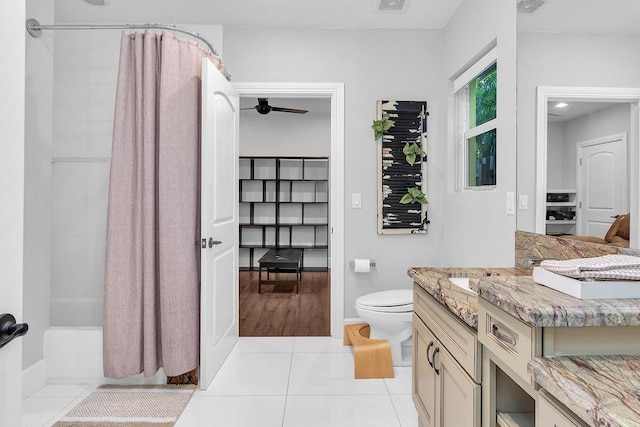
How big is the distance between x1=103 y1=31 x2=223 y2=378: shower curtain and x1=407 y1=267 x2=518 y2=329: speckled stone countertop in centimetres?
141

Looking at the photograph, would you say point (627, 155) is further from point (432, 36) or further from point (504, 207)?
point (432, 36)

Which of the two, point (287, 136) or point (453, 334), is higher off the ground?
point (287, 136)

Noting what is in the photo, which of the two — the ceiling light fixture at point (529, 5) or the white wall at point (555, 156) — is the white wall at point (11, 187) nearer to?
the white wall at point (555, 156)

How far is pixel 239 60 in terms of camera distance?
3.22 m

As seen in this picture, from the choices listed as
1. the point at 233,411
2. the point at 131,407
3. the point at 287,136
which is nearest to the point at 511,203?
the point at 233,411

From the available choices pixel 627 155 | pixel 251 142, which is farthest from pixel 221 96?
pixel 251 142

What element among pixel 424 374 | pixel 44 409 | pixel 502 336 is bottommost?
pixel 44 409

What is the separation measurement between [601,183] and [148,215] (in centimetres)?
222

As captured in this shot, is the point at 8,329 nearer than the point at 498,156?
Yes

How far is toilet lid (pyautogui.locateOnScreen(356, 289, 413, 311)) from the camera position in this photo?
261cm

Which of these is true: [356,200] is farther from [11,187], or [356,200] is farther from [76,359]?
[11,187]

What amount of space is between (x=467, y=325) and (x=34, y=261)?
2.50 m

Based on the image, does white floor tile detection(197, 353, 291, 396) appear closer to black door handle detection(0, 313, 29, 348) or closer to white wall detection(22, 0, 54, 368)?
white wall detection(22, 0, 54, 368)

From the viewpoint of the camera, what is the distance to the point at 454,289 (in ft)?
4.77
